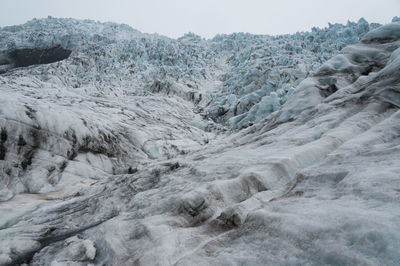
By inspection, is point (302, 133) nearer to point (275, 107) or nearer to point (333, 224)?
point (333, 224)

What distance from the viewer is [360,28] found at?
4275 cm

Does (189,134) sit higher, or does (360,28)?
(360,28)

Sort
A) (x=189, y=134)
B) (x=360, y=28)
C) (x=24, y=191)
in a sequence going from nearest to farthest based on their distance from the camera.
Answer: (x=24, y=191) < (x=189, y=134) < (x=360, y=28)

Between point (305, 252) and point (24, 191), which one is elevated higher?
point (305, 252)

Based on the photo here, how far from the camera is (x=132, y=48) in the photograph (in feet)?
171

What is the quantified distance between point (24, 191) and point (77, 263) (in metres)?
7.58

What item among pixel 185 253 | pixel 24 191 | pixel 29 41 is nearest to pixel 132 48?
pixel 29 41

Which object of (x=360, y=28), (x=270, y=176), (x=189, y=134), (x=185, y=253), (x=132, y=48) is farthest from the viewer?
(x=132, y=48)

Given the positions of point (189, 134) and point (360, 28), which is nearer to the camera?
point (189, 134)

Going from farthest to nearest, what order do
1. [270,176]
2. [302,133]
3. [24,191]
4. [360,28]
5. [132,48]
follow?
[132,48]
[360,28]
[24,191]
[302,133]
[270,176]

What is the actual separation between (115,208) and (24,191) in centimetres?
596

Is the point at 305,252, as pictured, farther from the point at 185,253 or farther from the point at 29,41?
the point at 29,41

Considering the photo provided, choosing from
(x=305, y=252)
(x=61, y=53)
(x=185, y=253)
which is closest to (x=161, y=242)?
(x=185, y=253)

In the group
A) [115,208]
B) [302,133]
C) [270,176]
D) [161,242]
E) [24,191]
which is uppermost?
[302,133]
